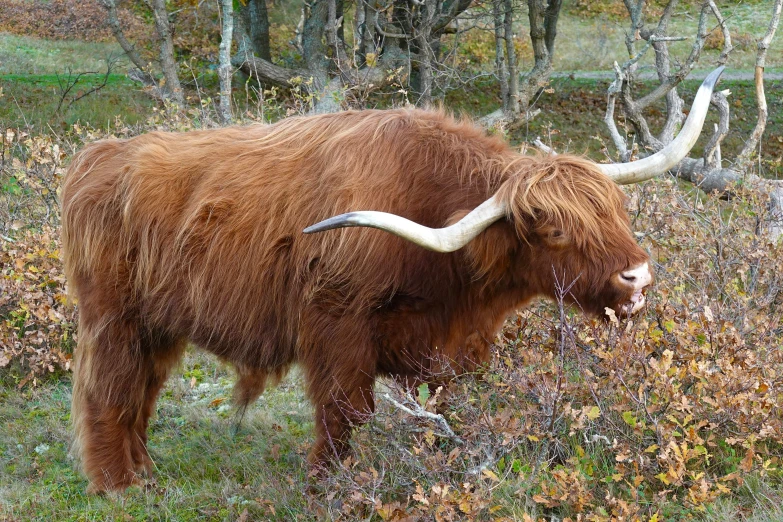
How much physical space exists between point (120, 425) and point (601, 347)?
234 cm

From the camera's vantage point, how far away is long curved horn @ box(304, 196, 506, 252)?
2.92m

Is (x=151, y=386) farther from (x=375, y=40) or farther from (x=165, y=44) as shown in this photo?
(x=375, y=40)

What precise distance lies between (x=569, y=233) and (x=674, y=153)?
24.5 inches

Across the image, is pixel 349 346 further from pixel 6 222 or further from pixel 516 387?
pixel 6 222

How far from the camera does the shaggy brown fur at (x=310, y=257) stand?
3297 millimetres

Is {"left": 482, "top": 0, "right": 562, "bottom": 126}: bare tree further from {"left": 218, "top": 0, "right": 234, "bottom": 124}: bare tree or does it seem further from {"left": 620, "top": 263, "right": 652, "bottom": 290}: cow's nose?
{"left": 620, "top": 263, "right": 652, "bottom": 290}: cow's nose

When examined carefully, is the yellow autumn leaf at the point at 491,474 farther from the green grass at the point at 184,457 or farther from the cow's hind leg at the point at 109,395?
the cow's hind leg at the point at 109,395

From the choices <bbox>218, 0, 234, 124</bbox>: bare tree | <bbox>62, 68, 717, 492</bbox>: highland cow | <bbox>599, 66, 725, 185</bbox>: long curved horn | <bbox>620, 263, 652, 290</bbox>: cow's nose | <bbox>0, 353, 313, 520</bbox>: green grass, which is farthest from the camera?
<bbox>218, 0, 234, 124</bbox>: bare tree

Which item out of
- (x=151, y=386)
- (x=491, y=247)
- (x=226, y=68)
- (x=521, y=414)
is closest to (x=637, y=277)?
(x=491, y=247)

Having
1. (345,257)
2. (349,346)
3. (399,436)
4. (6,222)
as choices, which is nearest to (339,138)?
(345,257)

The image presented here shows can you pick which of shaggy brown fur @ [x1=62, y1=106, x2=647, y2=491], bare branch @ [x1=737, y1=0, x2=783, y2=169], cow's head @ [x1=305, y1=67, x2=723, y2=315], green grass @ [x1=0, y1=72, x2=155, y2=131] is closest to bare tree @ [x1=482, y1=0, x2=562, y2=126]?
bare branch @ [x1=737, y1=0, x2=783, y2=169]

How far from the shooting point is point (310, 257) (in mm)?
3516

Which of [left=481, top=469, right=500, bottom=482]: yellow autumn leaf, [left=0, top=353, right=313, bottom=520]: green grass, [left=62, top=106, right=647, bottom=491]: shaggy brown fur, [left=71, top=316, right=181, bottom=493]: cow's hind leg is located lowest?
[left=0, top=353, right=313, bottom=520]: green grass

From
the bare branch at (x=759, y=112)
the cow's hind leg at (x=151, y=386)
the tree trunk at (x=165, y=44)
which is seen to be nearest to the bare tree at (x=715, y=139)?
the bare branch at (x=759, y=112)
